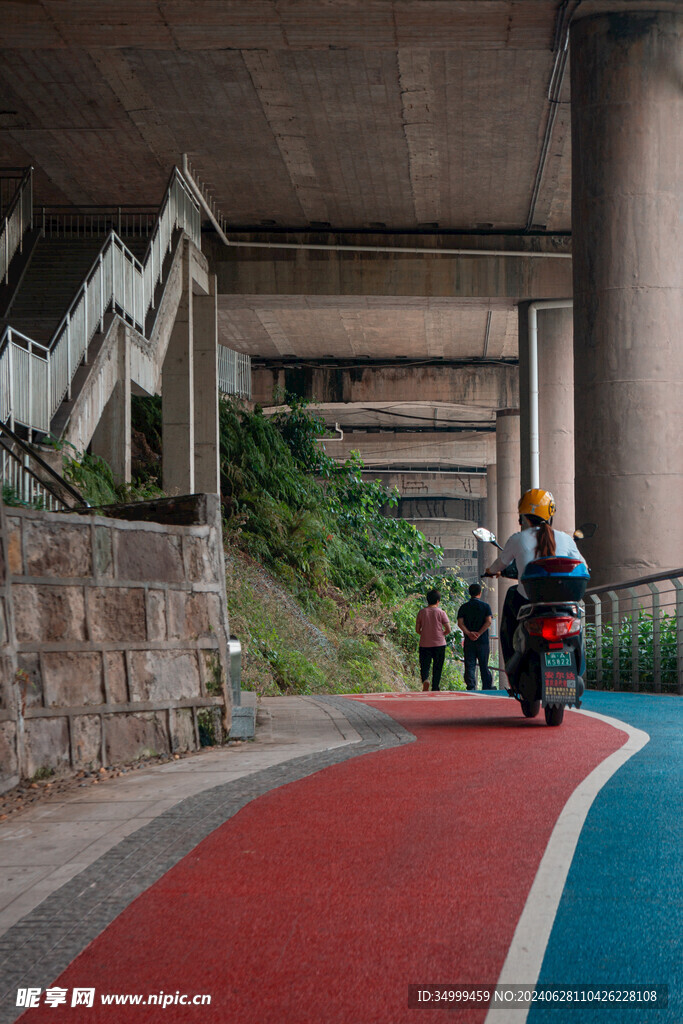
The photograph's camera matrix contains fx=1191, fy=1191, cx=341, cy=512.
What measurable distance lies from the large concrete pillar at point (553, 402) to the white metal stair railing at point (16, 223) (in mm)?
12609

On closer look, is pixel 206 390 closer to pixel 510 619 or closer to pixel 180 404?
pixel 180 404

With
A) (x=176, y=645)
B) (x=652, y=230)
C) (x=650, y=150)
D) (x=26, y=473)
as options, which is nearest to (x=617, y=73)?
(x=650, y=150)

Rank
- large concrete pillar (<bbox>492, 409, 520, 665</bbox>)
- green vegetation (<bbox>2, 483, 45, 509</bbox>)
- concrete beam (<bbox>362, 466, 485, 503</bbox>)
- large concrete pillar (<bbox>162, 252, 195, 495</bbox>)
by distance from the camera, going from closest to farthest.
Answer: green vegetation (<bbox>2, 483, 45, 509</bbox>) → large concrete pillar (<bbox>162, 252, 195, 495</bbox>) → large concrete pillar (<bbox>492, 409, 520, 665</bbox>) → concrete beam (<bbox>362, 466, 485, 503</bbox>)

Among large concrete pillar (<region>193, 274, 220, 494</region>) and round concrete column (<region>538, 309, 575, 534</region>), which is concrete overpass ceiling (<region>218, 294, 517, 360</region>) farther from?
large concrete pillar (<region>193, 274, 220, 494</region>)

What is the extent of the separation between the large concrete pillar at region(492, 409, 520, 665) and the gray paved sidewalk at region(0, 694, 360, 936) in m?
36.9

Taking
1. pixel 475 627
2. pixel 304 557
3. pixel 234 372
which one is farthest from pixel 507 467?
pixel 475 627

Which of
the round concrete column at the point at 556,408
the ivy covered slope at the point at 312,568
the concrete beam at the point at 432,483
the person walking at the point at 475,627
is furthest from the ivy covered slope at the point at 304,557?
the concrete beam at the point at 432,483

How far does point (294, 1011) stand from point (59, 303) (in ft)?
61.0

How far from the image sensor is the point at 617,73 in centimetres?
1772

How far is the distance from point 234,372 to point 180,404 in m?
14.2

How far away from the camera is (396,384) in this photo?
43406 mm

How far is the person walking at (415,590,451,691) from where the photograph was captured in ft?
56.0

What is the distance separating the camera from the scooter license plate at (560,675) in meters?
8.91

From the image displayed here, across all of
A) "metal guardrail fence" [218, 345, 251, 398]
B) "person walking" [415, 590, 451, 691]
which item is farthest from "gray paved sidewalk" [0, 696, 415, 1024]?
"metal guardrail fence" [218, 345, 251, 398]
